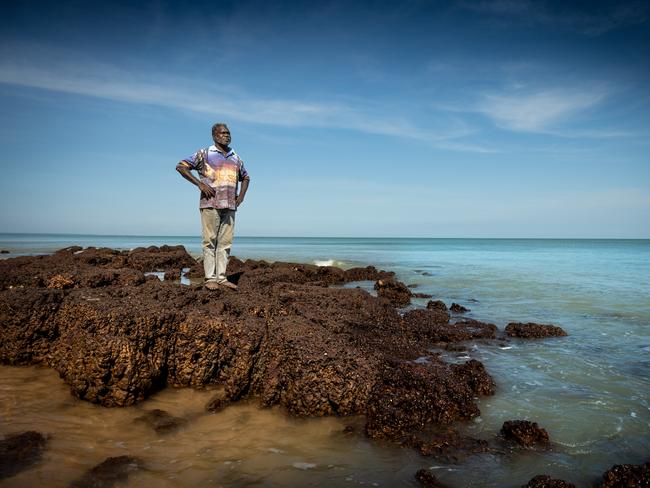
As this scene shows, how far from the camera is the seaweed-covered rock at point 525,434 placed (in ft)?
12.6

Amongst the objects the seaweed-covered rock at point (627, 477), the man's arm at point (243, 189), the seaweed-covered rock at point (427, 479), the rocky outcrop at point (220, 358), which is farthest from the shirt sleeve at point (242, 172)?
the seaweed-covered rock at point (627, 477)

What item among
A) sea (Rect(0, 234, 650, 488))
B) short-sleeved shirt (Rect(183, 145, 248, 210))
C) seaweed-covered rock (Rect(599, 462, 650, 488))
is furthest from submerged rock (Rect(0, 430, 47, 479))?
seaweed-covered rock (Rect(599, 462, 650, 488))

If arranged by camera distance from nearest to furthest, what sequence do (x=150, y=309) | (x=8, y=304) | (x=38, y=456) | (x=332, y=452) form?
(x=38, y=456)
(x=332, y=452)
(x=150, y=309)
(x=8, y=304)

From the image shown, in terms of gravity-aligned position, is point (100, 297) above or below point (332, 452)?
above

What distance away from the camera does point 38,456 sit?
3119 mm

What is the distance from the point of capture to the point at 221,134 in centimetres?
688

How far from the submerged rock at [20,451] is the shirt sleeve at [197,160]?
14.7ft

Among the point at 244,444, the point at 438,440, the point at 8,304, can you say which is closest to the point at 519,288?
the point at 438,440

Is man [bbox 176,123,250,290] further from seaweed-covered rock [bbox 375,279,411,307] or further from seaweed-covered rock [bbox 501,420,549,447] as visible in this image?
seaweed-covered rock [bbox 375,279,411,307]

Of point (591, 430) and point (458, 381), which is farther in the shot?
point (458, 381)

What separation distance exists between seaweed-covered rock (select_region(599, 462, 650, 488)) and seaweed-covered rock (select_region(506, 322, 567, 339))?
5.00 meters

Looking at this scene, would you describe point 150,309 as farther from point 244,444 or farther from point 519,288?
point 519,288

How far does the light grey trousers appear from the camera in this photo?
6980mm

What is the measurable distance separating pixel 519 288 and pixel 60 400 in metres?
15.9
